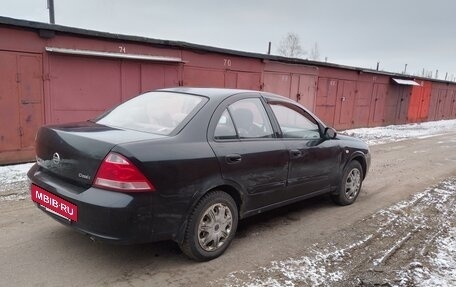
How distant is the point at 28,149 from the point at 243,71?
6.60 m

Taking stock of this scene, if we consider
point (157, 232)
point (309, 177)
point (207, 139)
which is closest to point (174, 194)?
point (157, 232)

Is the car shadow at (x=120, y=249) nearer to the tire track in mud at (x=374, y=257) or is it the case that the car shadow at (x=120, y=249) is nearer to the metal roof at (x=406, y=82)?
the tire track in mud at (x=374, y=257)

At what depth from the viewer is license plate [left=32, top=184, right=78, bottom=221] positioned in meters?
3.15

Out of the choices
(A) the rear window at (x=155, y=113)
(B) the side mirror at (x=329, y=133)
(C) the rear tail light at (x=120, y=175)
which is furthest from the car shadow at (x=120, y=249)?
(B) the side mirror at (x=329, y=133)

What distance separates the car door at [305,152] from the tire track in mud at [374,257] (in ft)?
2.14

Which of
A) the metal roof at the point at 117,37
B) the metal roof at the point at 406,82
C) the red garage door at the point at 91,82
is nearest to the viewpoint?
the metal roof at the point at 117,37

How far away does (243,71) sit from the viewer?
39.7 feet

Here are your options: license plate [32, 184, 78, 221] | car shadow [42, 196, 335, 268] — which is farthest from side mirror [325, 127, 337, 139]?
license plate [32, 184, 78, 221]

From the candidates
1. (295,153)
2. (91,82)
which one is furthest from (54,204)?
(91,82)

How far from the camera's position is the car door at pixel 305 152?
444cm

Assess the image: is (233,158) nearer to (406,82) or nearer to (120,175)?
(120,175)

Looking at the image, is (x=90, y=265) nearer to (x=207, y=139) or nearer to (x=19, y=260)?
(x=19, y=260)

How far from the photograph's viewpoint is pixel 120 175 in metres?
2.99

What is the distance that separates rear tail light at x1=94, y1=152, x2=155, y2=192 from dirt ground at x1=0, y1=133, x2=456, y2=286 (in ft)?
2.71
